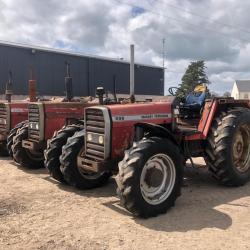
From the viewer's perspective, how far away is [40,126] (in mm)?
9352

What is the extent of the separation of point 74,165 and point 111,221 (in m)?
1.81

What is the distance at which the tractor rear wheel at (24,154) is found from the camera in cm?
989

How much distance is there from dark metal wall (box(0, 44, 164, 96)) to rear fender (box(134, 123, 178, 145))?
21.6 metres

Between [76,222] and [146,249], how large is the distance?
4.24 ft

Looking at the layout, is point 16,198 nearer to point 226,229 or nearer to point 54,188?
point 54,188

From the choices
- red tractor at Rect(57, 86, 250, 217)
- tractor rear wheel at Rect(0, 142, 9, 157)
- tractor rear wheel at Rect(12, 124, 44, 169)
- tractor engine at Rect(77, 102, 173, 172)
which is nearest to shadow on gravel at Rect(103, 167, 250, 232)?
red tractor at Rect(57, 86, 250, 217)

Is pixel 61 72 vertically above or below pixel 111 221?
above

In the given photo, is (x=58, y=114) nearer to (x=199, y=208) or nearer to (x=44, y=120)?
(x=44, y=120)

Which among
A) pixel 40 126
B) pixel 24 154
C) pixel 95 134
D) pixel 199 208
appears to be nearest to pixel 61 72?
pixel 24 154

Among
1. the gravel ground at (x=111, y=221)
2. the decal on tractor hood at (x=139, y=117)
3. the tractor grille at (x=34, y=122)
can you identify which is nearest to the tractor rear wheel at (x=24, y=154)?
the tractor grille at (x=34, y=122)

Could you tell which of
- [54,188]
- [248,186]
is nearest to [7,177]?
[54,188]

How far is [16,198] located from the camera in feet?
23.5

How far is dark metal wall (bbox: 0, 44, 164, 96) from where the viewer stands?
3209 centimetres

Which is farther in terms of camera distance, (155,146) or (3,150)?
(3,150)
